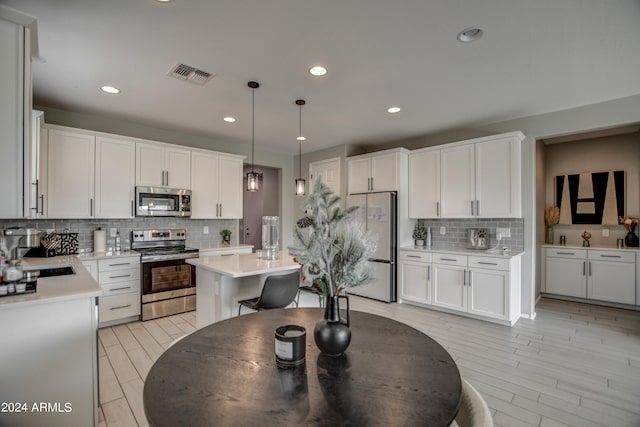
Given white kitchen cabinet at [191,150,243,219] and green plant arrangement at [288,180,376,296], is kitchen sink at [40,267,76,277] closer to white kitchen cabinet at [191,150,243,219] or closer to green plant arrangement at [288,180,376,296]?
white kitchen cabinet at [191,150,243,219]

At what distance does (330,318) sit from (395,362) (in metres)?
0.28

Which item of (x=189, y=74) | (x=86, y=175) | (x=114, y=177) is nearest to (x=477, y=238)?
(x=189, y=74)

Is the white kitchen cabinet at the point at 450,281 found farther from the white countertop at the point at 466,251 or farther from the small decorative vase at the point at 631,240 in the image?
the small decorative vase at the point at 631,240

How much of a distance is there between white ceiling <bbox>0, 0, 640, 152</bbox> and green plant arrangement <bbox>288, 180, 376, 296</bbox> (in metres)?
1.50

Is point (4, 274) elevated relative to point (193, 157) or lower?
lower

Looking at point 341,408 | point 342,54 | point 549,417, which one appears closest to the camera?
point 341,408

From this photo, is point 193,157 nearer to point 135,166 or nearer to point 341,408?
point 135,166

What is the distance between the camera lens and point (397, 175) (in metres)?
4.79

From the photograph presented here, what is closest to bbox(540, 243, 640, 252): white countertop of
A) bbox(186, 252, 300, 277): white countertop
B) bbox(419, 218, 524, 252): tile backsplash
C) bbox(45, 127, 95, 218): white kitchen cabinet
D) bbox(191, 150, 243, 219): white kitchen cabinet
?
bbox(419, 218, 524, 252): tile backsplash

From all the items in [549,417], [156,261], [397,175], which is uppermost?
[397,175]

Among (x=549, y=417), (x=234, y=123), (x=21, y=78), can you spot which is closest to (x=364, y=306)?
(x=549, y=417)

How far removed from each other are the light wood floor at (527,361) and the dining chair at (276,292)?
1.06 metres

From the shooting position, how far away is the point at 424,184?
15.6ft

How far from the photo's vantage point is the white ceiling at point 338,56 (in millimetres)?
1990
